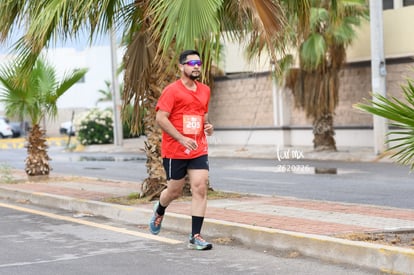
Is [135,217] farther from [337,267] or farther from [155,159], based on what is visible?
[337,267]

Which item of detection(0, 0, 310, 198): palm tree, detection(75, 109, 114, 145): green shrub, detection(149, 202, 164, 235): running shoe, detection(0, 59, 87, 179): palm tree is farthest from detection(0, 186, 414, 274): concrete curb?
detection(75, 109, 114, 145): green shrub

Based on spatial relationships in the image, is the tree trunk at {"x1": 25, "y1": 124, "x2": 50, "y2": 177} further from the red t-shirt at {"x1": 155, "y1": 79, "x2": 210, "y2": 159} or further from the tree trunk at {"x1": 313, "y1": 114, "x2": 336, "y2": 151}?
the tree trunk at {"x1": 313, "y1": 114, "x2": 336, "y2": 151}

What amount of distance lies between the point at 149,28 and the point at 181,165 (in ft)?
10.8

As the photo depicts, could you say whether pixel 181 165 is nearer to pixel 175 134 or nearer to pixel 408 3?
pixel 175 134

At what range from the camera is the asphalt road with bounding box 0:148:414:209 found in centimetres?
1423

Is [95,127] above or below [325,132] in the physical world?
above

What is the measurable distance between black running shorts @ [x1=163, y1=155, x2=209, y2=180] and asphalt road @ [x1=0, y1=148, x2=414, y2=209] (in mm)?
4826

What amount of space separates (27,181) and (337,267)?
10.9m

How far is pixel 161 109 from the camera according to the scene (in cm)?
848

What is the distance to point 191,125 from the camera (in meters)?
8.49

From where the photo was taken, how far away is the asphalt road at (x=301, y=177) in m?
14.2

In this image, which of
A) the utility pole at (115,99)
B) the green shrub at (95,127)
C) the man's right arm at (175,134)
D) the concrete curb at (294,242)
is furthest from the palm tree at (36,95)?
the green shrub at (95,127)

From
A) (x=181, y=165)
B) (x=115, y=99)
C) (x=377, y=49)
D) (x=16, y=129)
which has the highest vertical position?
(x=377, y=49)

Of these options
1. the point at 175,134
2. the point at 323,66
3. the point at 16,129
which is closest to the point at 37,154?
the point at 175,134
